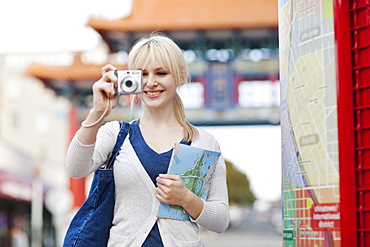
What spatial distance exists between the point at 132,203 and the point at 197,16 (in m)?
18.7

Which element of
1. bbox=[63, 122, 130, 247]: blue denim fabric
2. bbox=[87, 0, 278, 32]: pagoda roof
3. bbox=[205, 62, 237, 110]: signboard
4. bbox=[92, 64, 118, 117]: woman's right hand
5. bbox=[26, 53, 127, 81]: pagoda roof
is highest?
bbox=[87, 0, 278, 32]: pagoda roof

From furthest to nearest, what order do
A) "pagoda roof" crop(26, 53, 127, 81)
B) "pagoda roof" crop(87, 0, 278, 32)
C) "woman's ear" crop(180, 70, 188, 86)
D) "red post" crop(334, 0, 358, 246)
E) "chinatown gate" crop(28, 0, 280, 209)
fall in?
"pagoda roof" crop(26, 53, 127, 81)
"pagoda roof" crop(87, 0, 278, 32)
"chinatown gate" crop(28, 0, 280, 209)
"woman's ear" crop(180, 70, 188, 86)
"red post" crop(334, 0, 358, 246)

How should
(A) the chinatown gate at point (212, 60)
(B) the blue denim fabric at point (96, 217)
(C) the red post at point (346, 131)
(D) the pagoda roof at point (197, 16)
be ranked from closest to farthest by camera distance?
(C) the red post at point (346, 131) < (B) the blue denim fabric at point (96, 217) < (A) the chinatown gate at point (212, 60) < (D) the pagoda roof at point (197, 16)

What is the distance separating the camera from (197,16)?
20375 mm

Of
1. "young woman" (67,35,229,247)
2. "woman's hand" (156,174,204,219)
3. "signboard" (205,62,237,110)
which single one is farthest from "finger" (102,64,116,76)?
"signboard" (205,62,237,110)

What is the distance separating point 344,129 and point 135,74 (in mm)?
627

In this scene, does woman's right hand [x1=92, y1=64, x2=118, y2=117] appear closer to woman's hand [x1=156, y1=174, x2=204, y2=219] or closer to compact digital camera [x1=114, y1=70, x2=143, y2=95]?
compact digital camera [x1=114, y1=70, x2=143, y2=95]

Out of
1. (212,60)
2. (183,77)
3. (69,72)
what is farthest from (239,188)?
(183,77)

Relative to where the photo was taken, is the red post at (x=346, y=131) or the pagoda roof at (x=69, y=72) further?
the pagoda roof at (x=69, y=72)

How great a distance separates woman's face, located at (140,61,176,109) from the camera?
80.6 inches

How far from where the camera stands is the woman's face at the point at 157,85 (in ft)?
6.72

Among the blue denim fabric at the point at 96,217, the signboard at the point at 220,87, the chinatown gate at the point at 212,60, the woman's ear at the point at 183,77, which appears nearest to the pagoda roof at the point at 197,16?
the chinatown gate at the point at 212,60

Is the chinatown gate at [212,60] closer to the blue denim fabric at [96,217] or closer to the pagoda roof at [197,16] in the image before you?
the pagoda roof at [197,16]

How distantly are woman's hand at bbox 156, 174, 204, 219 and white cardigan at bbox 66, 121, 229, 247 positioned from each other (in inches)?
1.8
